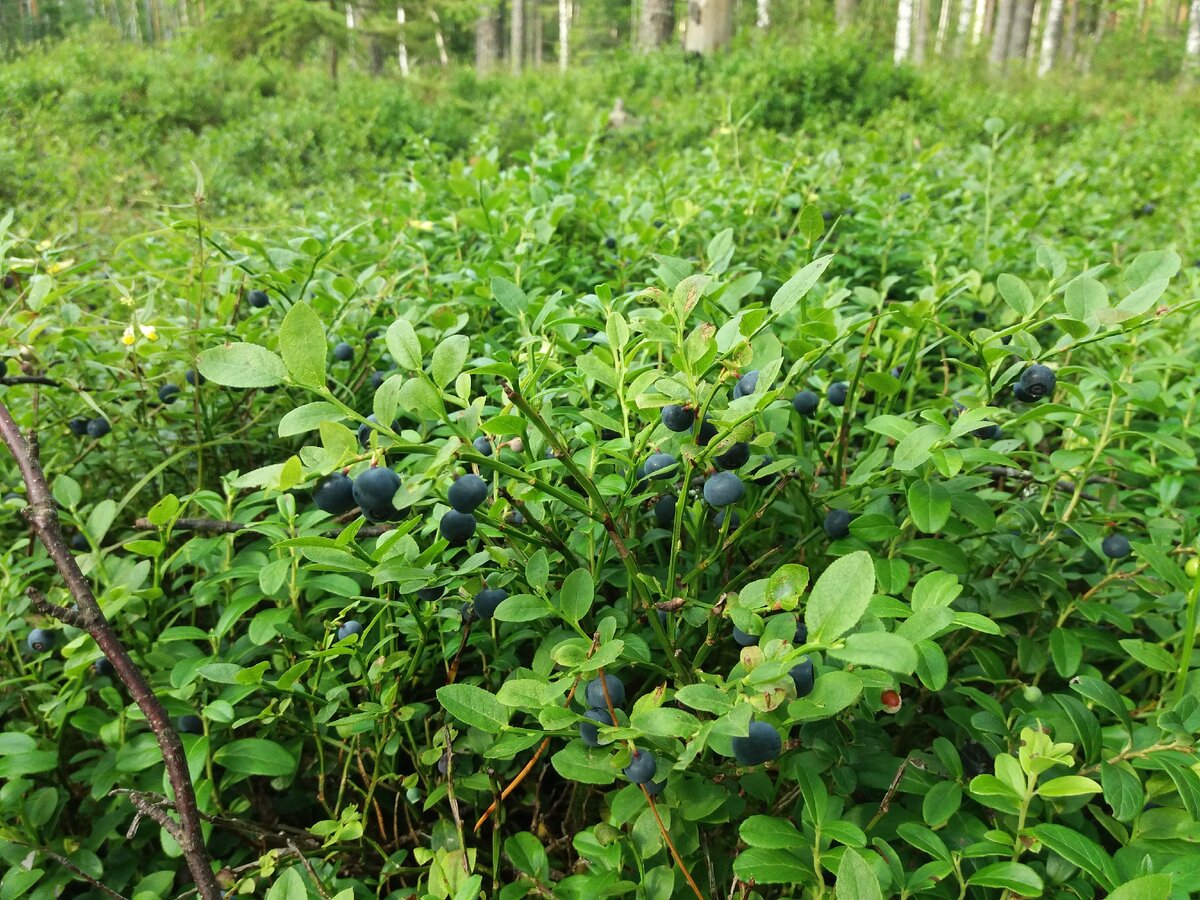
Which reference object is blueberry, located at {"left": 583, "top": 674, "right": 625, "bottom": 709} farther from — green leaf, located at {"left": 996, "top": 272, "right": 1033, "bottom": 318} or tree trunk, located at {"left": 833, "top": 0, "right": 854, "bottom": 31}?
tree trunk, located at {"left": 833, "top": 0, "right": 854, "bottom": 31}

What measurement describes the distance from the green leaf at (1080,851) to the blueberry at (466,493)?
0.66 meters

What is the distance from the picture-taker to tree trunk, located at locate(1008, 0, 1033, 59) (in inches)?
637

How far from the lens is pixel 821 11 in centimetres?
1353

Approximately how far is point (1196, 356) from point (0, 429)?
2.27 meters

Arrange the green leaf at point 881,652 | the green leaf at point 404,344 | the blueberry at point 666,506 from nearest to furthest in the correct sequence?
the green leaf at point 881,652 → the green leaf at point 404,344 → the blueberry at point 666,506

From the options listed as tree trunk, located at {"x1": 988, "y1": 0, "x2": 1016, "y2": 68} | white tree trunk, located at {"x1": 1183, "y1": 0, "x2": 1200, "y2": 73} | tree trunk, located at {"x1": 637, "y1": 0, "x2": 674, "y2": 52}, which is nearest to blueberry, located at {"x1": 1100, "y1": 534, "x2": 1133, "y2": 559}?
tree trunk, located at {"x1": 637, "y1": 0, "x2": 674, "y2": 52}

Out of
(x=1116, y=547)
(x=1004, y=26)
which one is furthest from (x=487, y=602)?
(x=1004, y=26)

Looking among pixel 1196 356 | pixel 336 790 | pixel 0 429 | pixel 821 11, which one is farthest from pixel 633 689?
pixel 821 11

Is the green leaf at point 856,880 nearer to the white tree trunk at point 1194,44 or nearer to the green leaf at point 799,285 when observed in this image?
the green leaf at point 799,285

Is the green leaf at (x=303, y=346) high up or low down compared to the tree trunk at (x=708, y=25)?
down

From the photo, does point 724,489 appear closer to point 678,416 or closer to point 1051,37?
point 678,416

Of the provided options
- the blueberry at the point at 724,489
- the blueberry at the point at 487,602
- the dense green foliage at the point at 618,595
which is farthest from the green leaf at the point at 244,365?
the blueberry at the point at 724,489

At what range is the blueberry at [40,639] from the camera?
1139 millimetres

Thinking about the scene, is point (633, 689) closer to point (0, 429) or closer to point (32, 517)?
point (32, 517)
